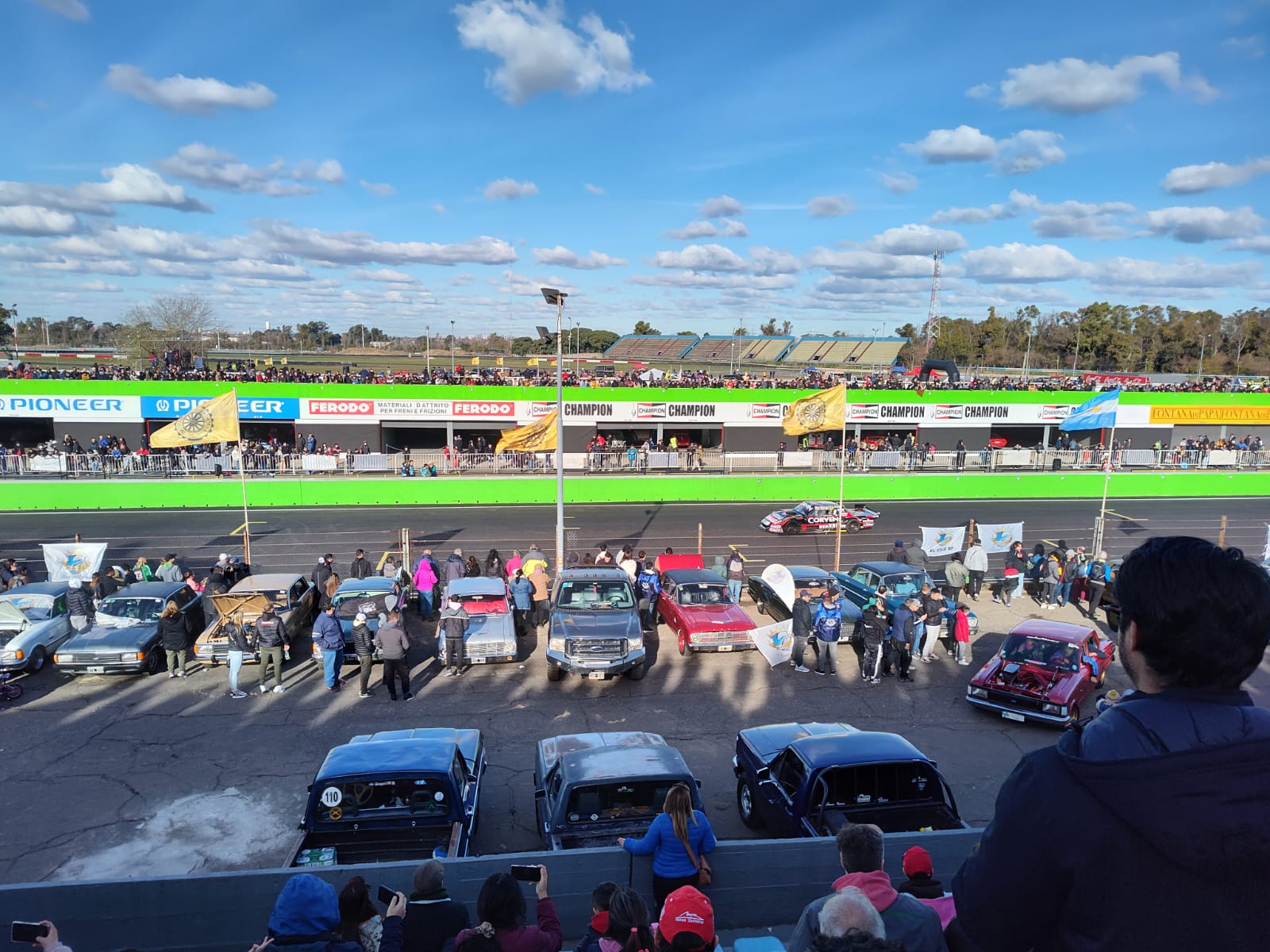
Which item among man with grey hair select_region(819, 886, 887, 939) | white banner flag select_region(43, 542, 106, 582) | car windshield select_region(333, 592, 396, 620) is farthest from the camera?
white banner flag select_region(43, 542, 106, 582)

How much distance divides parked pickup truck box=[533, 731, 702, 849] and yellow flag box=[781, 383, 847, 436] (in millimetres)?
16592

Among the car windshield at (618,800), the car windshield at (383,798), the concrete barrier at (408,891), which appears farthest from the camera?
the car windshield at (618,800)

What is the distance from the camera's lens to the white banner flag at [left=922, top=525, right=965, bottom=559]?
22828 millimetres

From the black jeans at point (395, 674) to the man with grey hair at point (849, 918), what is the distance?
1152 cm

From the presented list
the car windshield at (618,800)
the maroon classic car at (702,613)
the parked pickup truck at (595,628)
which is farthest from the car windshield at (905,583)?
the car windshield at (618,800)

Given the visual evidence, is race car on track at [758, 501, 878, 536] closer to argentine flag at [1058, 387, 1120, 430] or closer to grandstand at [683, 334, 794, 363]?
argentine flag at [1058, 387, 1120, 430]

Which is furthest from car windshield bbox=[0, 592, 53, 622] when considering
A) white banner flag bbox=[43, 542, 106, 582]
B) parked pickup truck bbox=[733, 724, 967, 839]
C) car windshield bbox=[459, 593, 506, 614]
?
parked pickup truck bbox=[733, 724, 967, 839]

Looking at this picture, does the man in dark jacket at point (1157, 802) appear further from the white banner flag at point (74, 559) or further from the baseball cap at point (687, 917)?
the white banner flag at point (74, 559)

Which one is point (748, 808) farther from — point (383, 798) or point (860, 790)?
point (383, 798)

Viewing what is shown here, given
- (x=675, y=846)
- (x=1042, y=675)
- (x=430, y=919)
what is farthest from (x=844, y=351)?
(x=430, y=919)

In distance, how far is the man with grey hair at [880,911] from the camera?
320 centimetres

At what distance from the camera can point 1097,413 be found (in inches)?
1038

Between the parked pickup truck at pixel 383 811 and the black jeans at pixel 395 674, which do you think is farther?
the black jeans at pixel 395 674

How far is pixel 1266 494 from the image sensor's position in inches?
1607
